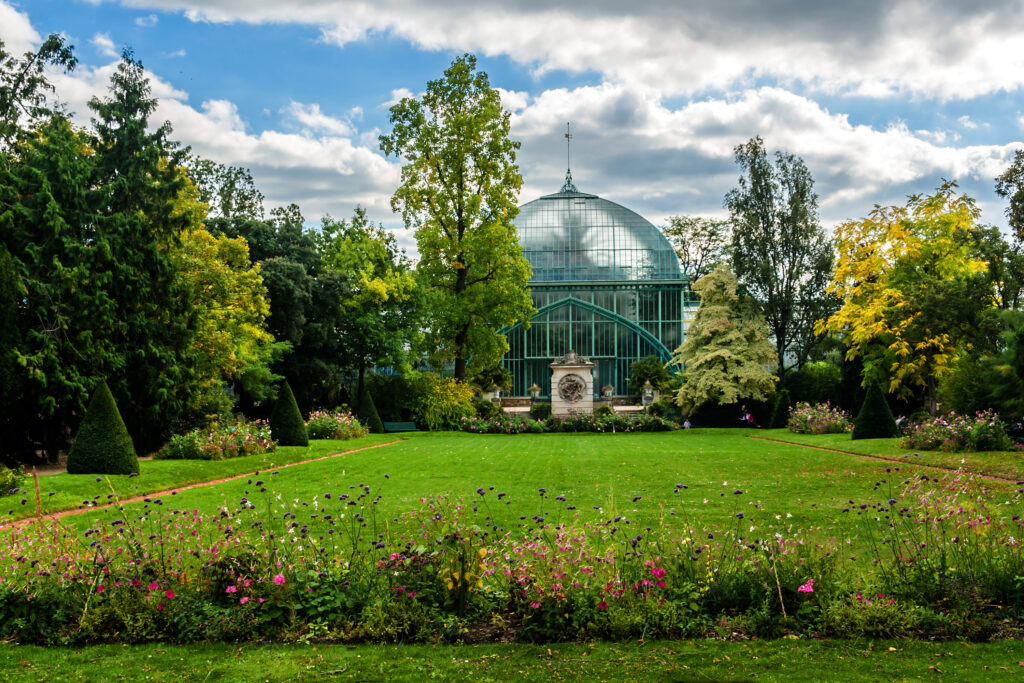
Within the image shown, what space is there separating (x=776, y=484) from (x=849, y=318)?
15.0 metres

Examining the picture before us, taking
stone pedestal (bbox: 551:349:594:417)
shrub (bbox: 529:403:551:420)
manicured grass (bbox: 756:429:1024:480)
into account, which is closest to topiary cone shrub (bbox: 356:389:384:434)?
shrub (bbox: 529:403:551:420)

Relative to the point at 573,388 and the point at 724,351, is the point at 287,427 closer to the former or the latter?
the point at 573,388

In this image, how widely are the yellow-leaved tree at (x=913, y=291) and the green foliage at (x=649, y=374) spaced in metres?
10.4

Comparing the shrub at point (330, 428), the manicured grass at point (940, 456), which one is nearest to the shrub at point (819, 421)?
the manicured grass at point (940, 456)

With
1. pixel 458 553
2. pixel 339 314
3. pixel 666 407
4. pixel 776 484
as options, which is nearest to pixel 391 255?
pixel 339 314

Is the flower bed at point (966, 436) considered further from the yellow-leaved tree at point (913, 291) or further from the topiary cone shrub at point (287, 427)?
the topiary cone shrub at point (287, 427)

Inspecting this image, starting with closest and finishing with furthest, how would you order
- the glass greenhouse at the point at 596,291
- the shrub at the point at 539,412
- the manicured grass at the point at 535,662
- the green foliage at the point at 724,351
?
the manicured grass at the point at 535,662, the green foliage at the point at 724,351, the shrub at the point at 539,412, the glass greenhouse at the point at 596,291

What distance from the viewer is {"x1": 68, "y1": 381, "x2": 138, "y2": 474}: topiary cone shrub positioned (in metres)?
12.9

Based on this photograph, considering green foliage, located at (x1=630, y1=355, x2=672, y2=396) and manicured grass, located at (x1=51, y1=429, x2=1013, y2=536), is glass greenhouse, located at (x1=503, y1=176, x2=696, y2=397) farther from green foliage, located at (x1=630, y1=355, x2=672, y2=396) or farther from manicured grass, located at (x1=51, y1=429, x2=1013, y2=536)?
manicured grass, located at (x1=51, y1=429, x2=1013, y2=536)

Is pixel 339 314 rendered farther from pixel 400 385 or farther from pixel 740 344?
pixel 740 344

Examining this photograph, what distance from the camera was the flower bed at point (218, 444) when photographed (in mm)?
16156

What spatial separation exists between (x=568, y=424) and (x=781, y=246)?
14.4 meters

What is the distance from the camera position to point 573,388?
32.1 metres

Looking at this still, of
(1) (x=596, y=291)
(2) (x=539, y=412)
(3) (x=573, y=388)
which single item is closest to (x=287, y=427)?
(2) (x=539, y=412)
